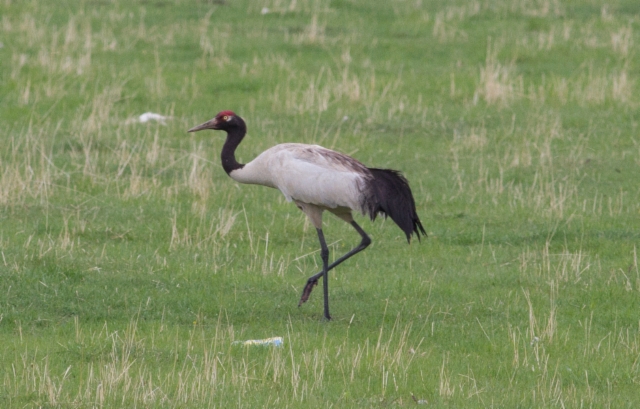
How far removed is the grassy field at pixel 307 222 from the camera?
A: 6832 mm

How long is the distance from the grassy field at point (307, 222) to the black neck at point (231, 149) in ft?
2.71

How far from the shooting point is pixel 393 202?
8.44m

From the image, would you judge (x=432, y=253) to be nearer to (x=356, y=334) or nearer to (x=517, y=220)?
(x=517, y=220)

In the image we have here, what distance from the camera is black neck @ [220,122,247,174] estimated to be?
9.13 metres

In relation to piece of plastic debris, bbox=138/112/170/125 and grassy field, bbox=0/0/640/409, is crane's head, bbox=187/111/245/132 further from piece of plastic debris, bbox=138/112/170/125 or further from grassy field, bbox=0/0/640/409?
piece of plastic debris, bbox=138/112/170/125

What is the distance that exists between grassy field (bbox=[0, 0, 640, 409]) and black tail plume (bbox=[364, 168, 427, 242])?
2.00 feet

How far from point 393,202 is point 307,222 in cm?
235

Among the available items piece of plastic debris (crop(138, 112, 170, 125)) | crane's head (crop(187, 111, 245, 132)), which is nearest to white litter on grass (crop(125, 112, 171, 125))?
piece of plastic debris (crop(138, 112, 170, 125))

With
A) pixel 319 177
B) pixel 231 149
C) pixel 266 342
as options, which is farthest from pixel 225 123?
pixel 266 342

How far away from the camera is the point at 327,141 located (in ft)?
45.9

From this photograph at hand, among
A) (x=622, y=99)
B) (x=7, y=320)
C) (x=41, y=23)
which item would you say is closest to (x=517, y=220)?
(x=7, y=320)

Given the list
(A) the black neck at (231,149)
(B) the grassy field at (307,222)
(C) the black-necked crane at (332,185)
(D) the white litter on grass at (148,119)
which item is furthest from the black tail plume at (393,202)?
(D) the white litter on grass at (148,119)

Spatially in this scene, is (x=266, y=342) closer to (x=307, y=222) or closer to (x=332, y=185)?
(x=332, y=185)

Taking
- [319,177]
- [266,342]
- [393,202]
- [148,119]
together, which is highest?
[319,177]
